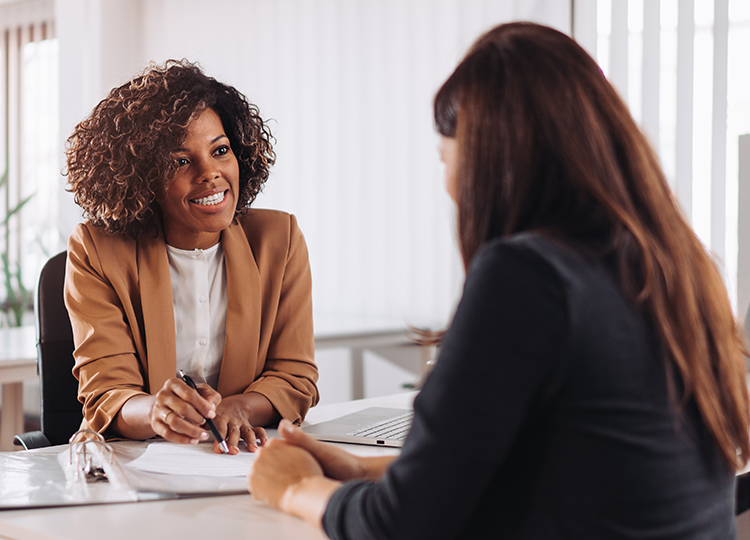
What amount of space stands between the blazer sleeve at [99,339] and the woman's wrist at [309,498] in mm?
560

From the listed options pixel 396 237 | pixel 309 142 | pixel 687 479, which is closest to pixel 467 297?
pixel 687 479

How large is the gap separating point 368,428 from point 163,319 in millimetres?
472

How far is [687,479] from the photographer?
641 mm

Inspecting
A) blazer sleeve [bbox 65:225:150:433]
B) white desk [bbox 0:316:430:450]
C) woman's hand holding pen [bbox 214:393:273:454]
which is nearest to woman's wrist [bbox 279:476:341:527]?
woman's hand holding pen [bbox 214:393:273:454]

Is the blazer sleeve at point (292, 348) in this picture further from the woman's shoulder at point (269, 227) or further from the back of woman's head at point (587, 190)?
the back of woman's head at point (587, 190)

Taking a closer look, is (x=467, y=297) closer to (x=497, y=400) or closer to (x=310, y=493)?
(x=497, y=400)

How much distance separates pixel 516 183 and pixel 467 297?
132mm

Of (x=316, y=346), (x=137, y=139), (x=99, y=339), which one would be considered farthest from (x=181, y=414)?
(x=316, y=346)

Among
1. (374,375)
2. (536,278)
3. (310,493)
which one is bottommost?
(374,375)

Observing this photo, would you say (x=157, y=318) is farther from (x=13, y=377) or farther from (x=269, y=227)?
(x=13, y=377)

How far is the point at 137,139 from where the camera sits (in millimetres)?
1455

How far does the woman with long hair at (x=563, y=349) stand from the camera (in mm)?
598

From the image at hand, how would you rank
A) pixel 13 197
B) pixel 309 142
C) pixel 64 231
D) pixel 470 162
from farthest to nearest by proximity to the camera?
pixel 13 197 → pixel 64 231 → pixel 309 142 → pixel 470 162

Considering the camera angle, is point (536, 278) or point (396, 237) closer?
point (536, 278)
